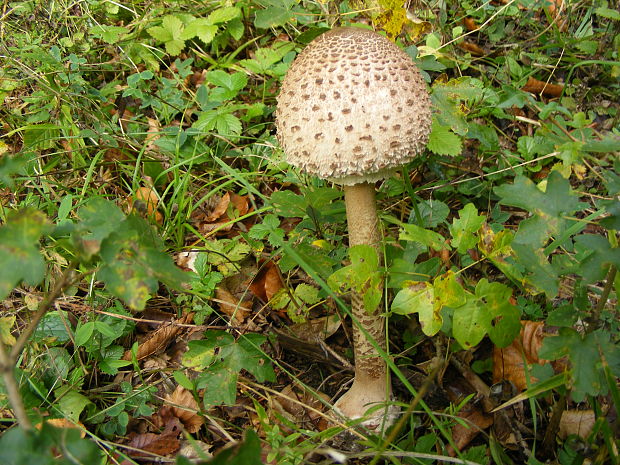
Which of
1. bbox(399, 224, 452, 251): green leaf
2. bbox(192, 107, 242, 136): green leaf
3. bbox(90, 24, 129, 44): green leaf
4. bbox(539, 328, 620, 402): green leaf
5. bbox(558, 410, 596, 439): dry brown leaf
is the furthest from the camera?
bbox(90, 24, 129, 44): green leaf

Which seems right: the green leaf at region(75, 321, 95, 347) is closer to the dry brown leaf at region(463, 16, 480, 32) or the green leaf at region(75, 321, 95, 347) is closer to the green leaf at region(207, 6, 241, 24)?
the green leaf at region(207, 6, 241, 24)

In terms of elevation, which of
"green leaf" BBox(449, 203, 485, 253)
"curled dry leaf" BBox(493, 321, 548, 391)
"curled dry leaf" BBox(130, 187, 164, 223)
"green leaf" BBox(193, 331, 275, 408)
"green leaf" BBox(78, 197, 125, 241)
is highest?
"green leaf" BBox(78, 197, 125, 241)

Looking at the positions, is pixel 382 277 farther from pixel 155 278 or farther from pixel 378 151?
pixel 155 278

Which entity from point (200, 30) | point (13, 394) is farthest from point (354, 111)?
point (200, 30)

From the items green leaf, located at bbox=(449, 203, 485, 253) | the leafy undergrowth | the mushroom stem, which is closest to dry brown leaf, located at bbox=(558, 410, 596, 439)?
the leafy undergrowth

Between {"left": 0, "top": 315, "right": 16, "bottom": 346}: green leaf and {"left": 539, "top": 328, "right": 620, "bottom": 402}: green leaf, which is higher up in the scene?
{"left": 539, "top": 328, "right": 620, "bottom": 402}: green leaf

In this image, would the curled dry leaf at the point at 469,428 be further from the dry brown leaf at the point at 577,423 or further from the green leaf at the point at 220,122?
the green leaf at the point at 220,122
